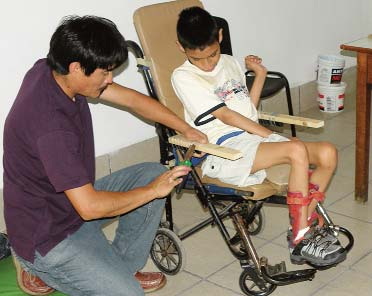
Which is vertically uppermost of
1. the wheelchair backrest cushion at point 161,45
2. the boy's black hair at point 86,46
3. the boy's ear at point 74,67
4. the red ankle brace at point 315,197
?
→ the boy's black hair at point 86,46

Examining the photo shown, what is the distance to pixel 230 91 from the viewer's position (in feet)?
9.16

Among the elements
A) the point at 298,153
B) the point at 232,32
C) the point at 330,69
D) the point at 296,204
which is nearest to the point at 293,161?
the point at 298,153

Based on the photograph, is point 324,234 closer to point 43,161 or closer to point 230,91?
point 230,91

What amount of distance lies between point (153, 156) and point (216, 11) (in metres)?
0.93

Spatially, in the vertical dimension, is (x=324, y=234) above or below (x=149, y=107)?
below

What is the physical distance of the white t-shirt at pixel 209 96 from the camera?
2701 millimetres

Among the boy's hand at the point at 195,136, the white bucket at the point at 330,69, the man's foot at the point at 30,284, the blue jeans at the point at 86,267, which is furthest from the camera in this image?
the white bucket at the point at 330,69

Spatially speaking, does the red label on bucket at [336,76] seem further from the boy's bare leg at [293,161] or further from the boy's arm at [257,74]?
the boy's bare leg at [293,161]

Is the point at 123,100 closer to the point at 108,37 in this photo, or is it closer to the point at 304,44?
the point at 108,37

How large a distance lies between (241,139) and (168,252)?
56 cm

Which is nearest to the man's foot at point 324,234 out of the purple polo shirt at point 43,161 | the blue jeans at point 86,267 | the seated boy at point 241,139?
the seated boy at point 241,139

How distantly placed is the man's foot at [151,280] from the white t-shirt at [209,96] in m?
0.58

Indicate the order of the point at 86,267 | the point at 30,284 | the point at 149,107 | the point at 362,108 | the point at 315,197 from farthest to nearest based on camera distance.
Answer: the point at 362,108 < the point at 149,107 < the point at 315,197 < the point at 30,284 < the point at 86,267

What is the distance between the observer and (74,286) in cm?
220
